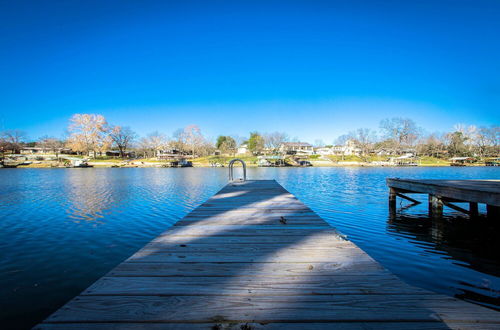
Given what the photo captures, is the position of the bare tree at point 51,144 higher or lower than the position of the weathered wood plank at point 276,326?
higher

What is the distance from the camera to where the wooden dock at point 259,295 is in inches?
67.2

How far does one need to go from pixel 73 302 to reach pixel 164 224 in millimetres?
7859

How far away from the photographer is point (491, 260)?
18.8 ft

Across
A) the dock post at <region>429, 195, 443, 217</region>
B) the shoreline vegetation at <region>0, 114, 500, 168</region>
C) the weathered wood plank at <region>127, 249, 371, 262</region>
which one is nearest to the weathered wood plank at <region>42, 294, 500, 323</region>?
the weathered wood plank at <region>127, 249, 371, 262</region>

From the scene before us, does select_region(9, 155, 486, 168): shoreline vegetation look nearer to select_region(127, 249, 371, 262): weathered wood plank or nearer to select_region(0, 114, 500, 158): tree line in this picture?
select_region(0, 114, 500, 158): tree line

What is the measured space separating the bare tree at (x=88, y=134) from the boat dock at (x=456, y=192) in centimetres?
9495

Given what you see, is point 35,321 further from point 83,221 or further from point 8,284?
point 83,221

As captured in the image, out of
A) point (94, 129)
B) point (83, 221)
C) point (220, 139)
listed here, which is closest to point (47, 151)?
point (94, 129)

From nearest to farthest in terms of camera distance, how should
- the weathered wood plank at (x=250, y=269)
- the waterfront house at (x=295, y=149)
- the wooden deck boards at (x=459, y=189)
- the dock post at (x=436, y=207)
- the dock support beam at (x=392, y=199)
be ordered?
the weathered wood plank at (x=250, y=269)
the wooden deck boards at (x=459, y=189)
the dock post at (x=436, y=207)
the dock support beam at (x=392, y=199)
the waterfront house at (x=295, y=149)

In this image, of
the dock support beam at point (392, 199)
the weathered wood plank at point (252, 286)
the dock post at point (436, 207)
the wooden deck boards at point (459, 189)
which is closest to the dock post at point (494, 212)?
the wooden deck boards at point (459, 189)

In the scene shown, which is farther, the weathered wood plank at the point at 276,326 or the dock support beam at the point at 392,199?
the dock support beam at the point at 392,199

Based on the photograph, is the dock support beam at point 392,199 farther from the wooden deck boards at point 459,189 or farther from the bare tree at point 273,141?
the bare tree at point 273,141

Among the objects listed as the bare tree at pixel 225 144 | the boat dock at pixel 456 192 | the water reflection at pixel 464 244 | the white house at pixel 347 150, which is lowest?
the water reflection at pixel 464 244

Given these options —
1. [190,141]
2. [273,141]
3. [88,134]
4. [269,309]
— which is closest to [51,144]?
[88,134]
